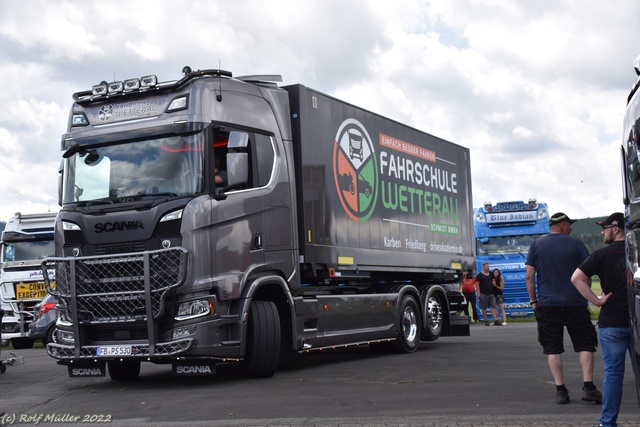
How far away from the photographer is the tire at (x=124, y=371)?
12750 millimetres

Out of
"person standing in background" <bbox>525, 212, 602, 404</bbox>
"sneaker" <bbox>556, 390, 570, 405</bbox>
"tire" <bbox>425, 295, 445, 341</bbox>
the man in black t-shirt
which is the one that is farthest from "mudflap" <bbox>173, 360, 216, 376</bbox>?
"tire" <bbox>425, 295, 445, 341</bbox>

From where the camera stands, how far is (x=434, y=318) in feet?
57.3

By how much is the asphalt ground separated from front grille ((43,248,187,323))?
96 cm

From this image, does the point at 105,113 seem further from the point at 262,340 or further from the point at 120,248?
the point at 262,340

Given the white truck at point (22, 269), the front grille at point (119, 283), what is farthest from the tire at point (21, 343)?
the front grille at point (119, 283)

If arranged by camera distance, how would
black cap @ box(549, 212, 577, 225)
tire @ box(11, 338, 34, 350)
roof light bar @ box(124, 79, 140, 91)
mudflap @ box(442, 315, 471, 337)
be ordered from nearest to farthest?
black cap @ box(549, 212, 577, 225) → roof light bar @ box(124, 79, 140, 91) → mudflap @ box(442, 315, 471, 337) → tire @ box(11, 338, 34, 350)

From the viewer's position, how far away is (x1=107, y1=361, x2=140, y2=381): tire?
12.8 metres

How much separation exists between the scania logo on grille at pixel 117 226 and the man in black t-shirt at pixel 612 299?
5376mm

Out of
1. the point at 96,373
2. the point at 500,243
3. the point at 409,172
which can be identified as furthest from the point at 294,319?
the point at 500,243

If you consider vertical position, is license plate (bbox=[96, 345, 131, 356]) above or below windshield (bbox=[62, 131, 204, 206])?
below

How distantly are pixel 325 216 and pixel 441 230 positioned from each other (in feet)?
15.5

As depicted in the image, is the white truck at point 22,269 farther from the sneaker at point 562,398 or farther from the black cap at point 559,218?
the sneaker at point 562,398

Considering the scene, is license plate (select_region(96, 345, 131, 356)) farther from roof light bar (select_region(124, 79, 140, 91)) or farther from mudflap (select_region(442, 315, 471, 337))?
mudflap (select_region(442, 315, 471, 337))

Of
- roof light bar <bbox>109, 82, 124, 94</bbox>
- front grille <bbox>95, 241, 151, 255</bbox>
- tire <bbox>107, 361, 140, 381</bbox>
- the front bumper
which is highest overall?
roof light bar <bbox>109, 82, 124, 94</bbox>
